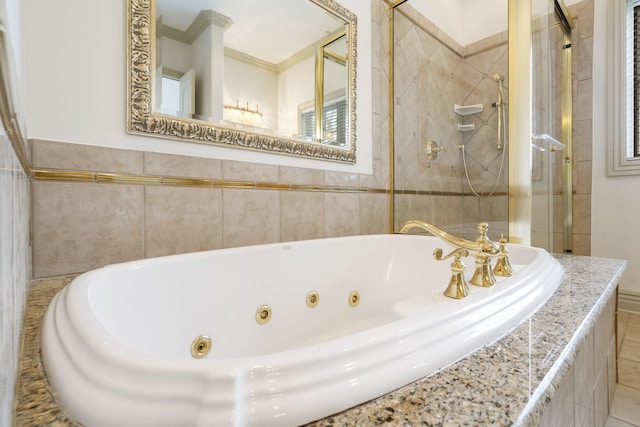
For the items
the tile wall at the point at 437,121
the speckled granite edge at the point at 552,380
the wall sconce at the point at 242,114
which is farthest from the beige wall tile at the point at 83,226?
the tile wall at the point at 437,121

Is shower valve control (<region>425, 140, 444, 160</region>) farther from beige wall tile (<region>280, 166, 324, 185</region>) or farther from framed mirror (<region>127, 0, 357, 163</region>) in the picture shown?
beige wall tile (<region>280, 166, 324, 185</region>)

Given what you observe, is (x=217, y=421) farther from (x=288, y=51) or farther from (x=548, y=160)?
(x=548, y=160)

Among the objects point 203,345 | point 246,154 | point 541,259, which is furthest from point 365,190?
point 203,345

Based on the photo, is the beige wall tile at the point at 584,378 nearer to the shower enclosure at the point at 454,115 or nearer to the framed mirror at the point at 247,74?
the shower enclosure at the point at 454,115

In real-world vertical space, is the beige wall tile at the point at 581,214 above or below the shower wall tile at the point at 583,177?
below

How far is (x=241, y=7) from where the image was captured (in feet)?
4.00

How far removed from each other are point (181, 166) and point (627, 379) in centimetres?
199

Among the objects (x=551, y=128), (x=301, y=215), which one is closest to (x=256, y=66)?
(x=301, y=215)

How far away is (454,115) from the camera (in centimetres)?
203

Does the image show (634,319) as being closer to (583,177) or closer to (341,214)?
(583,177)

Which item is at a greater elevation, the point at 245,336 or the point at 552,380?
the point at 552,380

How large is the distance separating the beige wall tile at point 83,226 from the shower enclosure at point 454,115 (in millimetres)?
1434

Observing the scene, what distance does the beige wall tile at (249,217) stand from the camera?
1148 mm

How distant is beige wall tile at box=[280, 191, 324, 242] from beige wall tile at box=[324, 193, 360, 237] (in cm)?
4
